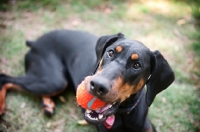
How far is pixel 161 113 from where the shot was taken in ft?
12.1

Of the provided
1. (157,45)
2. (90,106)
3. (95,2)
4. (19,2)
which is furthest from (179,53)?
(19,2)

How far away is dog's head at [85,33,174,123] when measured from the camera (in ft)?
6.88

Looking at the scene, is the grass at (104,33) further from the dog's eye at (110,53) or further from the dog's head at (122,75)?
the dog's eye at (110,53)

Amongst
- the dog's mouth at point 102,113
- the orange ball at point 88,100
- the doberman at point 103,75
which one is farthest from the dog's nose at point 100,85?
the dog's mouth at point 102,113

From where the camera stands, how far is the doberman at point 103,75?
2.23 metres

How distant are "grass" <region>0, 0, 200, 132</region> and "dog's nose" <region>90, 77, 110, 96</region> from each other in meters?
1.50

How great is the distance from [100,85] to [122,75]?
29 centimetres

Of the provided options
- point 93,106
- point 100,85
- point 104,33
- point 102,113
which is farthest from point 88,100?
point 104,33

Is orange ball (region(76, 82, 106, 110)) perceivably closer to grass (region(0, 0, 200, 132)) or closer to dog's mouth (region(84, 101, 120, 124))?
dog's mouth (region(84, 101, 120, 124))

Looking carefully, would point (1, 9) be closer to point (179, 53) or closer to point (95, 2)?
point (95, 2)

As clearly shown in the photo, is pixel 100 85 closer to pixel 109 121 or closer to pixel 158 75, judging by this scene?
pixel 158 75

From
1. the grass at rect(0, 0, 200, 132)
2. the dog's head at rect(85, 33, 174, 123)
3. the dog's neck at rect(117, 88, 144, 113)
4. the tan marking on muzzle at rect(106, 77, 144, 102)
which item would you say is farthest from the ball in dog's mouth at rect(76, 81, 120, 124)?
the grass at rect(0, 0, 200, 132)

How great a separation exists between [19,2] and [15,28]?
83 cm

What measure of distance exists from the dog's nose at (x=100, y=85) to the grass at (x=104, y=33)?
150cm
